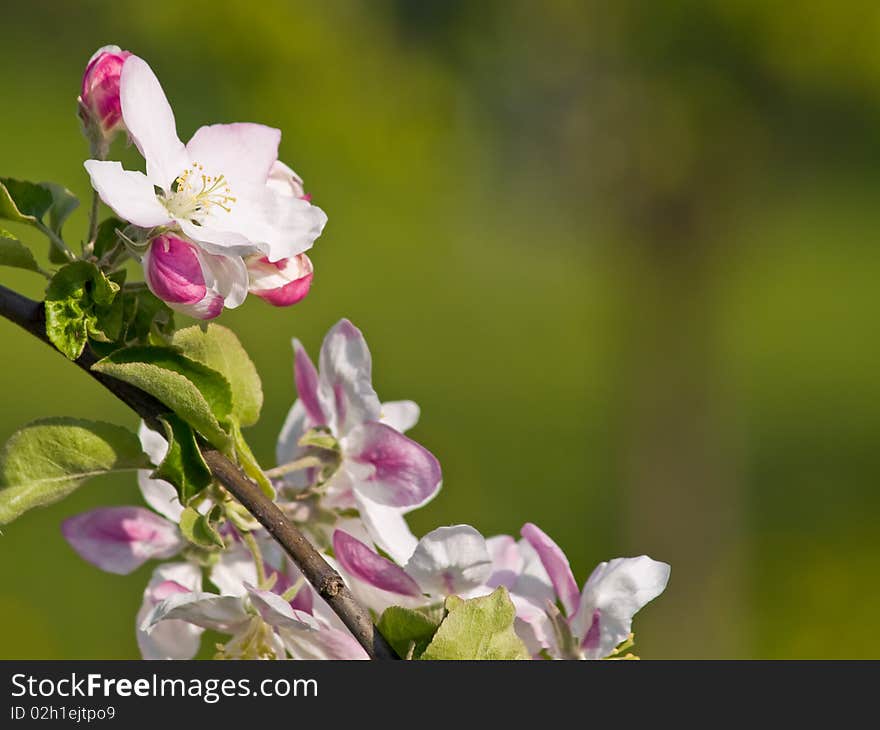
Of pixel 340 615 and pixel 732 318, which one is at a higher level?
pixel 732 318

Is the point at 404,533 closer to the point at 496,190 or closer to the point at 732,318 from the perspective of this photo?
the point at 496,190

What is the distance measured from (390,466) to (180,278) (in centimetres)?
23

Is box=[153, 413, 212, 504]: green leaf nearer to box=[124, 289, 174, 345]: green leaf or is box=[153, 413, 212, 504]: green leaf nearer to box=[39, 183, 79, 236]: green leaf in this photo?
box=[124, 289, 174, 345]: green leaf

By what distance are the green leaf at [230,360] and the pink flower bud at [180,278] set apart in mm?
73

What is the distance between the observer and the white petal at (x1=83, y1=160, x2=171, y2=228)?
679mm

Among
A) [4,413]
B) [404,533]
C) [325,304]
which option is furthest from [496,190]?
[404,533]

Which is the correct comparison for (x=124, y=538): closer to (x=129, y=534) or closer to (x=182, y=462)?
(x=129, y=534)

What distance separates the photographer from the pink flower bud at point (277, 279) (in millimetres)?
747

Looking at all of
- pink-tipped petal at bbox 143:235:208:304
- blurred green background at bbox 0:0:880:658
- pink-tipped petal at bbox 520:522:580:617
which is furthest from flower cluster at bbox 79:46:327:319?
blurred green background at bbox 0:0:880:658

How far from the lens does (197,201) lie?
0.76 meters

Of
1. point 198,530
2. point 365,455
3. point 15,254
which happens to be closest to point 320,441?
point 365,455

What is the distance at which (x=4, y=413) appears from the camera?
5.88 meters

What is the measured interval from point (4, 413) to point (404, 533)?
5.40 metres

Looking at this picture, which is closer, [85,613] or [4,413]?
[85,613]
